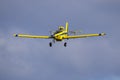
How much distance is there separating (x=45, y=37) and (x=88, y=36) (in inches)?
534

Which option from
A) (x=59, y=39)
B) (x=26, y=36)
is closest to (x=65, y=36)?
(x=59, y=39)

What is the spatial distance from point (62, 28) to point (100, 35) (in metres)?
11.1

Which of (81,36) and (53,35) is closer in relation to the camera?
(53,35)

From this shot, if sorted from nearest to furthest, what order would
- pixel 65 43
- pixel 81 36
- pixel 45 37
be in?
pixel 65 43, pixel 45 37, pixel 81 36

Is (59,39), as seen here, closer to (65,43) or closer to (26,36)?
(65,43)

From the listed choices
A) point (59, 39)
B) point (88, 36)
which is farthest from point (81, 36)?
point (59, 39)

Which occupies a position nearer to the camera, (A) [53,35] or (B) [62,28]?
(A) [53,35]

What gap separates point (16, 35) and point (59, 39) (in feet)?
41.4

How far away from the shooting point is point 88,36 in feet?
319

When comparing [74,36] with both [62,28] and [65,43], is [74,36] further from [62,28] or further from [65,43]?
[65,43]

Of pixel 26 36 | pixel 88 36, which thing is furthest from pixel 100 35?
pixel 26 36

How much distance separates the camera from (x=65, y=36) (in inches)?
3642

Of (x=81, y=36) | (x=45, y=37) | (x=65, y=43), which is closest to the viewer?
(x=65, y=43)

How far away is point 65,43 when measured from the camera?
84500mm
